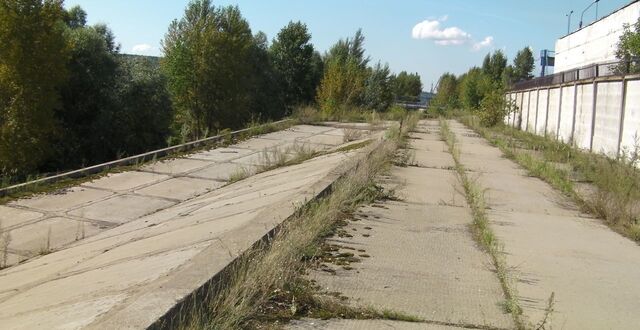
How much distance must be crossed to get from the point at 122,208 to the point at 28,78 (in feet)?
20.0

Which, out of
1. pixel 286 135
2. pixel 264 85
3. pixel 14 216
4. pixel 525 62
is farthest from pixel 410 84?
pixel 14 216

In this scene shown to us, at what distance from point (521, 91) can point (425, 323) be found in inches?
1149

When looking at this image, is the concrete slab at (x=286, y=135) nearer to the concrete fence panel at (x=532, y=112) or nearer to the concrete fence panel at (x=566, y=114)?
the concrete fence panel at (x=566, y=114)

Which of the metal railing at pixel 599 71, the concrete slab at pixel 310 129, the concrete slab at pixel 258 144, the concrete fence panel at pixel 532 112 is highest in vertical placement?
the metal railing at pixel 599 71

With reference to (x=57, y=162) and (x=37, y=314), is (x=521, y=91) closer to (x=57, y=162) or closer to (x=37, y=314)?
(x=57, y=162)

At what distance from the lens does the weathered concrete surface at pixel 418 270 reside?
397 centimetres

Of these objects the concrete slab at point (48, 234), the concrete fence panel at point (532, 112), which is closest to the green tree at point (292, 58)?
the concrete fence panel at point (532, 112)

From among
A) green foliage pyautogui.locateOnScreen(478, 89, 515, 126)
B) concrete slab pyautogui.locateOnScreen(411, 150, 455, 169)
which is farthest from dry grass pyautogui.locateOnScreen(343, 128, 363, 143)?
green foliage pyautogui.locateOnScreen(478, 89, 515, 126)

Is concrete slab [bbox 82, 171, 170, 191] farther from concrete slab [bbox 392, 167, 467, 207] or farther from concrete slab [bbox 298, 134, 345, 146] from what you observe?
concrete slab [bbox 298, 134, 345, 146]

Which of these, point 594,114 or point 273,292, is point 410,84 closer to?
point 594,114

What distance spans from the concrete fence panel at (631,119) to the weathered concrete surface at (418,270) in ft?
22.2


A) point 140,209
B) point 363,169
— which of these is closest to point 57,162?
point 140,209

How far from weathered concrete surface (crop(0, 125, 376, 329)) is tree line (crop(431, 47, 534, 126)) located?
71.3 ft

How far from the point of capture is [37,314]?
4.32 metres
